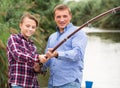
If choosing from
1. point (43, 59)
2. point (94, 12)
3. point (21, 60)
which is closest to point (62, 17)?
point (43, 59)

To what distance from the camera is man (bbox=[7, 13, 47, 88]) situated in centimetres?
423

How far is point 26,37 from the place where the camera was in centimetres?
436

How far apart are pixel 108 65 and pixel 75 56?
41.0ft

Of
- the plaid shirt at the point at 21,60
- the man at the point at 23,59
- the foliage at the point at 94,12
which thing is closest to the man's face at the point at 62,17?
the man at the point at 23,59

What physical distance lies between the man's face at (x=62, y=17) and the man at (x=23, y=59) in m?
0.27

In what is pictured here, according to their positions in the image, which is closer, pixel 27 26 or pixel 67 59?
pixel 67 59

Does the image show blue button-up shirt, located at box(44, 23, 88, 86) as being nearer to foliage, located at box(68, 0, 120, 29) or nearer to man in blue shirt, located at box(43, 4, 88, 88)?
man in blue shirt, located at box(43, 4, 88, 88)

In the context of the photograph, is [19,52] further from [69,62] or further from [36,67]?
[69,62]

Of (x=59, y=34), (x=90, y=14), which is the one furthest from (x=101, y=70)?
(x=90, y=14)

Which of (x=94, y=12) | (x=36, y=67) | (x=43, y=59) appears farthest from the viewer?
(x=94, y=12)

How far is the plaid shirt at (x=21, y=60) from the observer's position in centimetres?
423

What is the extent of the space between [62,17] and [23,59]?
0.59 meters

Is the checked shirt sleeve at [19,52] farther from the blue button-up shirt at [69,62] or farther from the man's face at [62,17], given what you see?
the man's face at [62,17]

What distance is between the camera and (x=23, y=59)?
167 inches
